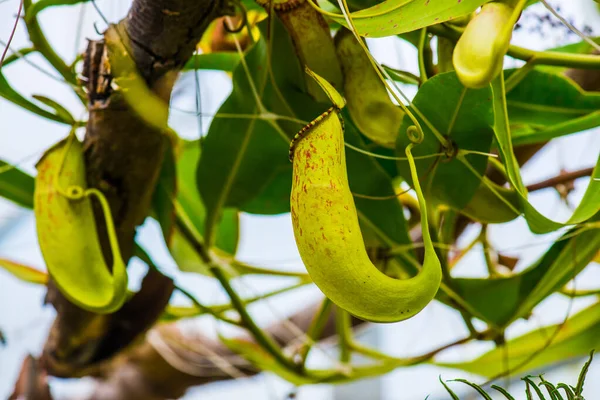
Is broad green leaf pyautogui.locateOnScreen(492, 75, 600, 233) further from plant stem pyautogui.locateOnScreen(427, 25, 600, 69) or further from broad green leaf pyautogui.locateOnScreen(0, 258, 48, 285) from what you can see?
broad green leaf pyautogui.locateOnScreen(0, 258, 48, 285)

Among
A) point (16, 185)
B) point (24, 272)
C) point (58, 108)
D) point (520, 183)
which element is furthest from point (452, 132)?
point (24, 272)

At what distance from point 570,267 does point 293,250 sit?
2.00 feet

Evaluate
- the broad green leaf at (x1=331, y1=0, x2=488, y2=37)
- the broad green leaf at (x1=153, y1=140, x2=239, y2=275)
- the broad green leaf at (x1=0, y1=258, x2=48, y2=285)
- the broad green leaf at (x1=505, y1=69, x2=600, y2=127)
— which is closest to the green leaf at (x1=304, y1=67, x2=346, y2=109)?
the broad green leaf at (x1=331, y1=0, x2=488, y2=37)

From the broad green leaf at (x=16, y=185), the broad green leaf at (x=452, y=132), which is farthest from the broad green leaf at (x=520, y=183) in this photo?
the broad green leaf at (x=16, y=185)

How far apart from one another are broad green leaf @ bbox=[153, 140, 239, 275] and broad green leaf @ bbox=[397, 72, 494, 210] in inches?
9.2

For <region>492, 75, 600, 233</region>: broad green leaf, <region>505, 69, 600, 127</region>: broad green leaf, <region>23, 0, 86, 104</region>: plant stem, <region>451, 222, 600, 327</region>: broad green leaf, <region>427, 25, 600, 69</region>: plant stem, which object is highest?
<region>427, 25, 600, 69</region>: plant stem

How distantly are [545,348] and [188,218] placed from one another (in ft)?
1.05

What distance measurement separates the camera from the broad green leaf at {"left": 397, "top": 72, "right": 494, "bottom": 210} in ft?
1.13

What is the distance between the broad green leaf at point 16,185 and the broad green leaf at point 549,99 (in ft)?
1.24

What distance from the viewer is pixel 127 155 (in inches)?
18.3

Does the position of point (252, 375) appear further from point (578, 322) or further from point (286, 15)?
point (286, 15)

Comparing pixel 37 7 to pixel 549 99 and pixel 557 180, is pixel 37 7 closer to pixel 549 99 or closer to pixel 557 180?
pixel 549 99

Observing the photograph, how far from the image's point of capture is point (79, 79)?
0.44 metres

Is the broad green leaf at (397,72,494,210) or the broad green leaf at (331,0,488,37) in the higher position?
the broad green leaf at (331,0,488,37)
